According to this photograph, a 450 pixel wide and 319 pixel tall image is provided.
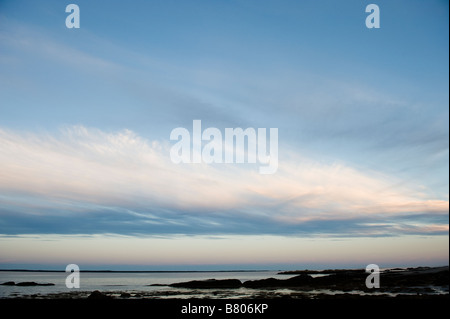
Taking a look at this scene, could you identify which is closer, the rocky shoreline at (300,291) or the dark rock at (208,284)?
the rocky shoreline at (300,291)

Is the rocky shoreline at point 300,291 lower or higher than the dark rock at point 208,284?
higher

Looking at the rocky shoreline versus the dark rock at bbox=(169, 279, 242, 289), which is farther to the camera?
the dark rock at bbox=(169, 279, 242, 289)

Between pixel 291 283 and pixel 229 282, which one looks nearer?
pixel 291 283

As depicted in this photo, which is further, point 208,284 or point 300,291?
point 208,284

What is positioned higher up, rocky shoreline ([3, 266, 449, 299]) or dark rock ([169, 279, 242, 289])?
rocky shoreline ([3, 266, 449, 299])

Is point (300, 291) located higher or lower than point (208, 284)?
higher

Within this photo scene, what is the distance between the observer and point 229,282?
6825cm
